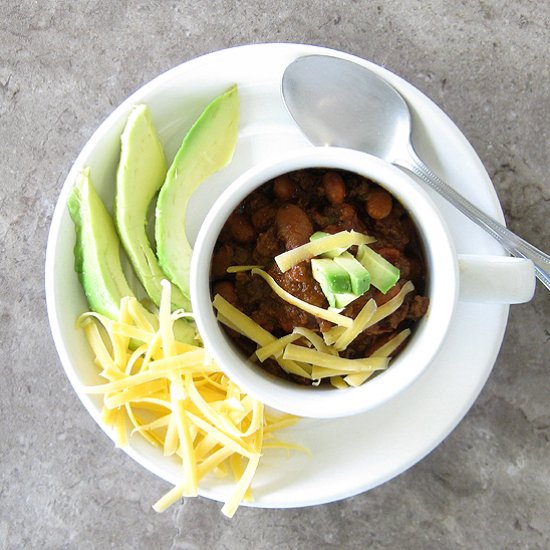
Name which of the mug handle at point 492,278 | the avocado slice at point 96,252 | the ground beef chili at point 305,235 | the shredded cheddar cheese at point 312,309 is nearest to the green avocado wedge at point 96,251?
the avocado slice at point 96,252

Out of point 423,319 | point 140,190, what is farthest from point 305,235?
point 140,190

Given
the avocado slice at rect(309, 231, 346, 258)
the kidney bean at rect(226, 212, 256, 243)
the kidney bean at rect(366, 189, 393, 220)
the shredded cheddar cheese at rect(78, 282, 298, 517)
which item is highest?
the kidney bean at rect(366, 189, 393, 220)

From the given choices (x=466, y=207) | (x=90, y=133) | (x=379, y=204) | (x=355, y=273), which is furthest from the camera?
(x=90, y=133)

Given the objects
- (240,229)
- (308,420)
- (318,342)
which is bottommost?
(308,420)

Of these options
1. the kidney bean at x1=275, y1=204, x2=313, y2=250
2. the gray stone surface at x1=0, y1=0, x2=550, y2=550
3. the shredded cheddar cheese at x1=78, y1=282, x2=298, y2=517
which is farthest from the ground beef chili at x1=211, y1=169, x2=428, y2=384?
the gray stone surface at x1=0, y1=0, x2=550, y2=550

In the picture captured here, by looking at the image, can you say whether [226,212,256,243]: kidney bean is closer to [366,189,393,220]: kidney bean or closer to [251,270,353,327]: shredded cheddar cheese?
[251,270,353,327]: shredded cheddar cheese

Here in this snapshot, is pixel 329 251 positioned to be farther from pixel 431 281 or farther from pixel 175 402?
pixel 175 402
